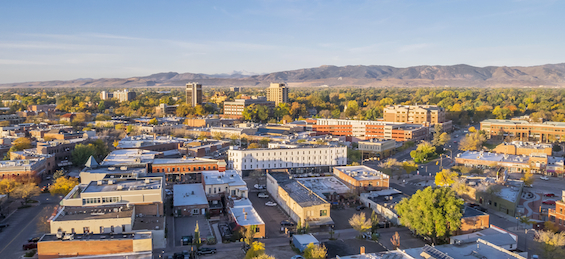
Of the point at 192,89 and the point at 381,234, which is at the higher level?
the point at 192,89

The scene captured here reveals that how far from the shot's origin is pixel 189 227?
2386cm

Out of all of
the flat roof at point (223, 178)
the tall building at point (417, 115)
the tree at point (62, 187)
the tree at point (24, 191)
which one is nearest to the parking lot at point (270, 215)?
the flat roof at point (223, 178)

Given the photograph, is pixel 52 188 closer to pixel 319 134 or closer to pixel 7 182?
pixel 7 182

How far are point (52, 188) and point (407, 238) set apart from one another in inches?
929

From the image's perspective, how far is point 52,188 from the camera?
29125mm

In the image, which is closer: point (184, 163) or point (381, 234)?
point (381, 234)

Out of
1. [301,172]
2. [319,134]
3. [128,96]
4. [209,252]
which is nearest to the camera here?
[209,252]

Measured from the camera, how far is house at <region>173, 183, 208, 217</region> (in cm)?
2594

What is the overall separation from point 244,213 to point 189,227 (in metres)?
3.19

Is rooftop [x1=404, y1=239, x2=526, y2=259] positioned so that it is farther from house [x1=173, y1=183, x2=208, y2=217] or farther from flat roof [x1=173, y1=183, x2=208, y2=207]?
flat roof [x1=173, y1=183, x2=208, y2=207]

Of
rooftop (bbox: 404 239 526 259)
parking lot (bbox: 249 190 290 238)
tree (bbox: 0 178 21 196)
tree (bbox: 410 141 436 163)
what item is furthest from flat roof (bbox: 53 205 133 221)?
tree (bbox: 410 141 436 163)

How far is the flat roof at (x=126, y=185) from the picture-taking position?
78.5 feet

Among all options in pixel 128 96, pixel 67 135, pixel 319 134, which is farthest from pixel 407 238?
pixel 128 96

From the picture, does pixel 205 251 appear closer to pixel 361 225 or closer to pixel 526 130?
pixel 361 225
